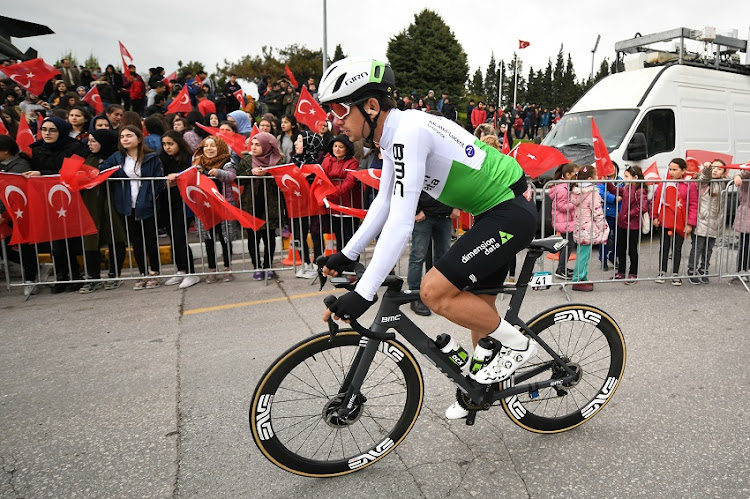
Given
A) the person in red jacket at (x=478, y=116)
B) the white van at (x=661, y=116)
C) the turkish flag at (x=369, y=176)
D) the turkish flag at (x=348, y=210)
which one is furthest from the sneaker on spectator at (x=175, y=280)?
the person in red jacket at (x=478, y=116)

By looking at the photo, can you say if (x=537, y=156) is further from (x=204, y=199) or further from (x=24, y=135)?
(x=24, y=135)

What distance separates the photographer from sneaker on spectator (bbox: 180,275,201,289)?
6955 mm

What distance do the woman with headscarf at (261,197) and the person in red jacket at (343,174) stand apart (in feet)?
2.54

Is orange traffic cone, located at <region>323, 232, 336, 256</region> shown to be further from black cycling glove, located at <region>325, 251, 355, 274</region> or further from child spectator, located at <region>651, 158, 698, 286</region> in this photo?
black cycling glove, located at <region>325, 251, 355, 274</region>

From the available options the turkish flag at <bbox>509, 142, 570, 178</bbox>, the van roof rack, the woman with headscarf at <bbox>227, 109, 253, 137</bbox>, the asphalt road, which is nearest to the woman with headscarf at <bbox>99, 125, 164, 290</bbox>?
the asphalt road

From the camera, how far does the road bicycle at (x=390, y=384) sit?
2750mm

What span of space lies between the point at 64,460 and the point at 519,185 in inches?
118

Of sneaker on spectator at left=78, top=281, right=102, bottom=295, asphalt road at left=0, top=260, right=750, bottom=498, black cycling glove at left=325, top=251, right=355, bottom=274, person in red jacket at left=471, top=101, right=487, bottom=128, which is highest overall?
person in red jacket at left=471, top=101, right=487, bottom=128

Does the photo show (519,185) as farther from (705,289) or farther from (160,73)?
(160,73)

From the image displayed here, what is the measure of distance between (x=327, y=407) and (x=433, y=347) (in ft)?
2.07

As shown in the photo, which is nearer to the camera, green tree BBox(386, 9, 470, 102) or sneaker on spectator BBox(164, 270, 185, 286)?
sneaker on spectator BBox(164, 270, 185, 286)

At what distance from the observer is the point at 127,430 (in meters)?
3.53

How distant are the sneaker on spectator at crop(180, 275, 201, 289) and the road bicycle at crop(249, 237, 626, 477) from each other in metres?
4.34

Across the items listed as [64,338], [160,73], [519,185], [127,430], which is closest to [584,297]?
[519,185]
